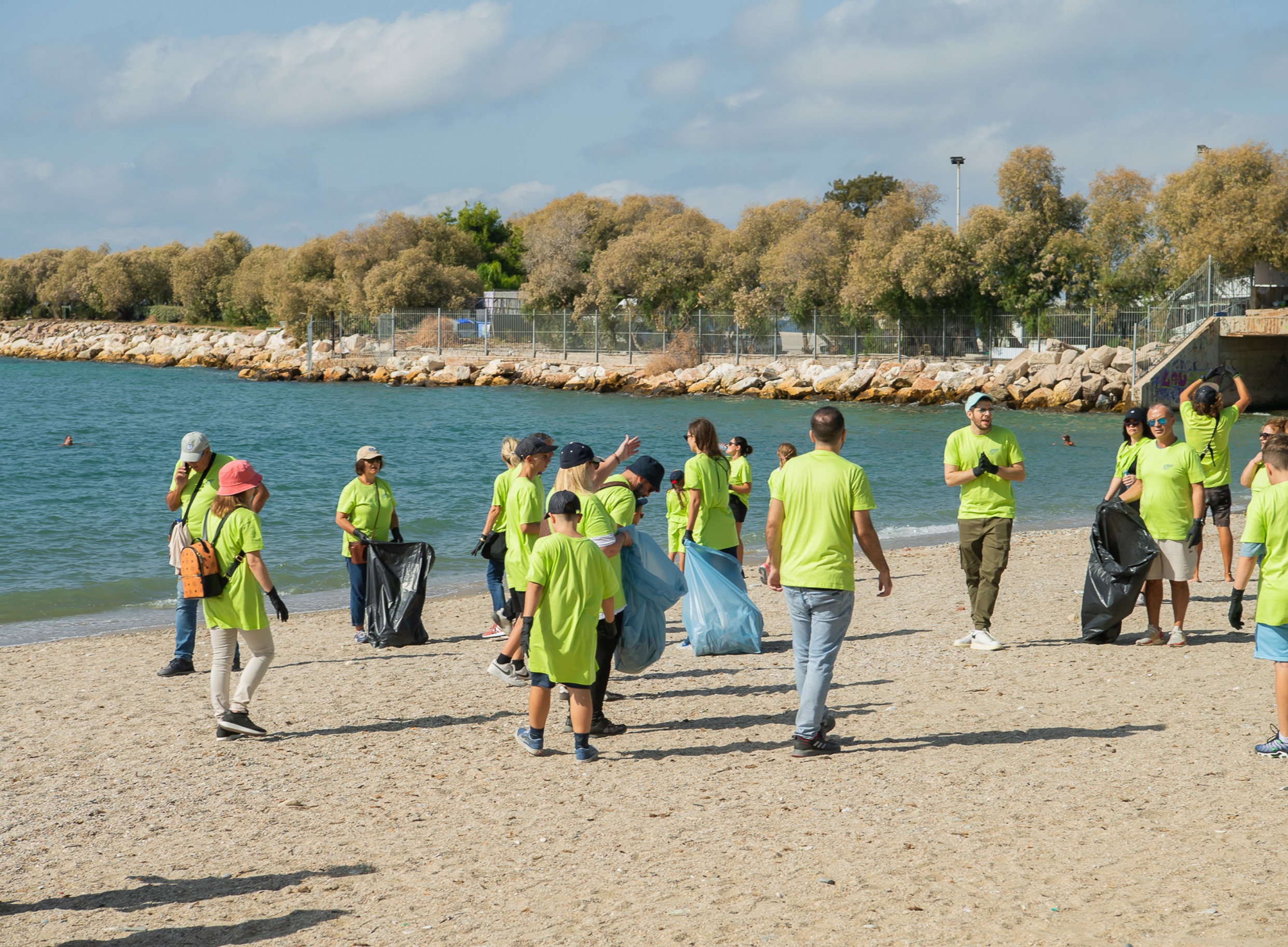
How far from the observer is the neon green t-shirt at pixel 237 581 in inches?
234

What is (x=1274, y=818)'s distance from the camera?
15.3 feet

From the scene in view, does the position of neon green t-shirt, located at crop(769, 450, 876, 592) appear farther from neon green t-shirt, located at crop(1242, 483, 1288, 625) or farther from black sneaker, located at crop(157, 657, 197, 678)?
black sneaker, located at crop(157, 657, 197, 678)

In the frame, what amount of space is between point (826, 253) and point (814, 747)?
5100 cm

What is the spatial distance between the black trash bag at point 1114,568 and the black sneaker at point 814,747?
3.04m

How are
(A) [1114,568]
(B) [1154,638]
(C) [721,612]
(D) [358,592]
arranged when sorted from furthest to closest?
(D) [358,592], (C) [721,612], (B) [1154,638], (A) [1114,568]

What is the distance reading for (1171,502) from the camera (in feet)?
25.0

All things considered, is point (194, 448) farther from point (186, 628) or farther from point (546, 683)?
point (546, 683)

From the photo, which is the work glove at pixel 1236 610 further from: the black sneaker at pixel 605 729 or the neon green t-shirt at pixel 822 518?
the black sneaker at pixel 605 729

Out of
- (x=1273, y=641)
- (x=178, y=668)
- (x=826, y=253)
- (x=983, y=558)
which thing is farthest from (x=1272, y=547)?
(x=826, y=253)

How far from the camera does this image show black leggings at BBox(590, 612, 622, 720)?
5891mm

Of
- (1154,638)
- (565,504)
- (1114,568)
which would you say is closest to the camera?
(565,504)

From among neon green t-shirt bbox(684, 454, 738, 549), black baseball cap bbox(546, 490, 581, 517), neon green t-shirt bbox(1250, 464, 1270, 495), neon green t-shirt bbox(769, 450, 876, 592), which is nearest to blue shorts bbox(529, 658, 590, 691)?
black baseball cap bbox(546, 490, 581, 517)

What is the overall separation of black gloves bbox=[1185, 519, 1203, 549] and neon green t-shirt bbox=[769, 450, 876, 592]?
11.2ft

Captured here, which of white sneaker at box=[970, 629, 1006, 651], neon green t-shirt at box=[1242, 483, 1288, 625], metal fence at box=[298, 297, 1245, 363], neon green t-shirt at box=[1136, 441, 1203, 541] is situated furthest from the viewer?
metal fence at box=[298, 297, 1245, 363]
